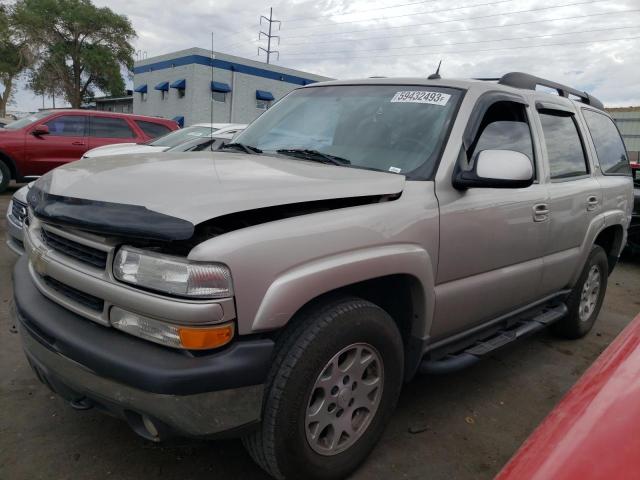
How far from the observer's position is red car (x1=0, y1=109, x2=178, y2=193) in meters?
9.17

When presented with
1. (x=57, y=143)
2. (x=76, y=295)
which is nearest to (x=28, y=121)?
(x=57, y=143)

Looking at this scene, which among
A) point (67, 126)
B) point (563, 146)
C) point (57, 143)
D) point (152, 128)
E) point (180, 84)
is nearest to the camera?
point (563, 146)

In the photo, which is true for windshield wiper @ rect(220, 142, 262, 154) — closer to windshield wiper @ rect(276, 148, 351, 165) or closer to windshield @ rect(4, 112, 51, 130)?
windshield wiper @ rect(276, 148, 351, 165)

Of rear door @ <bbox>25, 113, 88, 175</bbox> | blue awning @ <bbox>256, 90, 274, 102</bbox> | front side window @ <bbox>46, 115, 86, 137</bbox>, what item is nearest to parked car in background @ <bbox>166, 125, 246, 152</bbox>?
rear door @ <bbox>25, 113, 88, 175</bbox>

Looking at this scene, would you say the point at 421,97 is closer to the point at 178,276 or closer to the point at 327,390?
the point at 327,390

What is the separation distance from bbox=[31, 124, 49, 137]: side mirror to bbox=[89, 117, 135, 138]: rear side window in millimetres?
784

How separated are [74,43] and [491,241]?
144 feet

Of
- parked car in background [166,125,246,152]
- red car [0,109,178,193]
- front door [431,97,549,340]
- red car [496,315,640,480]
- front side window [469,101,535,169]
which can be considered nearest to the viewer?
red car [496,315,640,480]

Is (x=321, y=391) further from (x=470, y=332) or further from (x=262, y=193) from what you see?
(x=470, y=332)

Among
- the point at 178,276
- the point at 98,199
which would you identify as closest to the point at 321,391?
the point at 178,276

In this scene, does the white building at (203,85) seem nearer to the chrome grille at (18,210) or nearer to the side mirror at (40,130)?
the side mirror at (40,130)

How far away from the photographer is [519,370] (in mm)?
3662

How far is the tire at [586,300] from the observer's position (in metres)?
4.04

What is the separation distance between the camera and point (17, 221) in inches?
166
